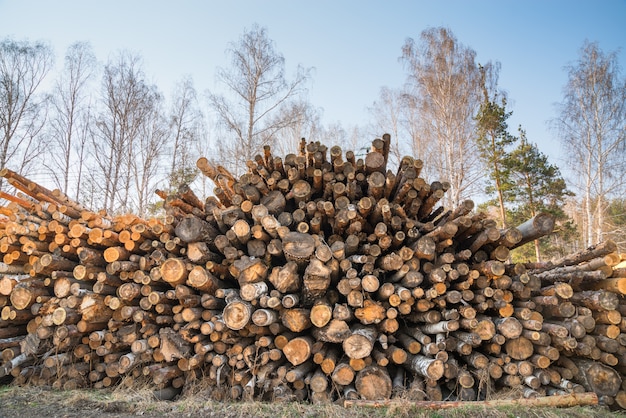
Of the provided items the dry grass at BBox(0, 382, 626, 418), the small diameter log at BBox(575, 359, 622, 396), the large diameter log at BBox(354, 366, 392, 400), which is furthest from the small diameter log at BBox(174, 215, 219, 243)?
the small diameter log at BBox(575, 359, 622, 396)

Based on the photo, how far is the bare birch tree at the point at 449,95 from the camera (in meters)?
16.7

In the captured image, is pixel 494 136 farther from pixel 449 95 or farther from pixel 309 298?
pixel 309 298

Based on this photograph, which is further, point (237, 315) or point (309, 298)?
point (309, 298)

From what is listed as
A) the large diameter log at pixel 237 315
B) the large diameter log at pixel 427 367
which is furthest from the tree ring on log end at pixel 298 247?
the large diameter log at pixel 427 367

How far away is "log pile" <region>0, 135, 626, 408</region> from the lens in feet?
12.4

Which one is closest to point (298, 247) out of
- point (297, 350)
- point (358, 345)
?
point (297, 350)

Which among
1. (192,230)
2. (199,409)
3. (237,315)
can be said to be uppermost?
(192,230)

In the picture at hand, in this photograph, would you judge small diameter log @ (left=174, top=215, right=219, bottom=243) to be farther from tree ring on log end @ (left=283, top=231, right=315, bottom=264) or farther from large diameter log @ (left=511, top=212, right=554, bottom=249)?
large diameter log @ (left=511, top=212, right=554, bottom=249)

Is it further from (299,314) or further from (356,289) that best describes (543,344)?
(299,314)

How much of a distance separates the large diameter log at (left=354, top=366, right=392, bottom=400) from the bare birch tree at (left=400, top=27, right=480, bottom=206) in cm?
1376

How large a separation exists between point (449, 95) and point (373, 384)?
51.8 ft

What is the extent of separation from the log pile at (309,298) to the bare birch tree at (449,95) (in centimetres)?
1277

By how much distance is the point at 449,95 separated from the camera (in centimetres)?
1670

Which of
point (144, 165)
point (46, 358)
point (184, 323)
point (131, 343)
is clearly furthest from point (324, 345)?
point (144, 165)
